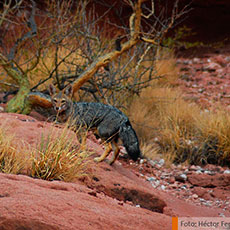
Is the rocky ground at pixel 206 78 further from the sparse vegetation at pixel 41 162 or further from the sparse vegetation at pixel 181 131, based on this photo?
the sparse vegetation at pixel 41 162

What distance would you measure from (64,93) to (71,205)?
2.96m

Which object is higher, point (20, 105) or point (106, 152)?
point (20, 105)

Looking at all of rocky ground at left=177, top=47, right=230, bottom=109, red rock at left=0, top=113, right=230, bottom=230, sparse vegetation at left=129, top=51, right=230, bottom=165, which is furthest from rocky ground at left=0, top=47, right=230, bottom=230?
rocky ground at left=177, top=47, right=230, bottom=109

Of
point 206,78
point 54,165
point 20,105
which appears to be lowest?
point 54,165

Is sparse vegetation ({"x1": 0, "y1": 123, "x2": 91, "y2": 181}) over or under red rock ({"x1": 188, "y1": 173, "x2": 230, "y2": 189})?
over

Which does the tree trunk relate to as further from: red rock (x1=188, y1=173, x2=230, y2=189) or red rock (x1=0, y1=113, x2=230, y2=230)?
red rock (x1=0, y1=113, x2=230, y2=230)

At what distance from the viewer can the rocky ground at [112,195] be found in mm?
2320

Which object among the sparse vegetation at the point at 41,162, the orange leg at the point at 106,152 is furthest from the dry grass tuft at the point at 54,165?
the orange leg at the point at 106,152

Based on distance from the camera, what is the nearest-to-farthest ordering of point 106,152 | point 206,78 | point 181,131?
point 106,152 < point 181,131 < point 206,78

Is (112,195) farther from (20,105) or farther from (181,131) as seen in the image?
(181,131)

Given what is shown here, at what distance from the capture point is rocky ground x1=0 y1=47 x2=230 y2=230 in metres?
2.32

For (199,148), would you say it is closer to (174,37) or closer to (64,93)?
(64,93)

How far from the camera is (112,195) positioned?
4.23 metres

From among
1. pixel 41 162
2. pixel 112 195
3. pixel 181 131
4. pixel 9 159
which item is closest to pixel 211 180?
pixel 181 131
